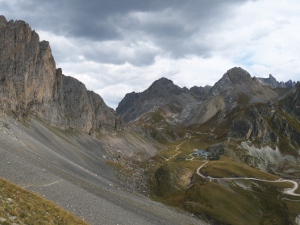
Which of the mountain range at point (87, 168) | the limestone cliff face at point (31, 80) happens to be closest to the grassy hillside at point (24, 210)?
the mountain range at point (87, 168)

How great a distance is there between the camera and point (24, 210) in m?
27.2

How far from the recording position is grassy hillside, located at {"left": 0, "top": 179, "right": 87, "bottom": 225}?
24.6m

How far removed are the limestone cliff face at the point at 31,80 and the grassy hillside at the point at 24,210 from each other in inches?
3646

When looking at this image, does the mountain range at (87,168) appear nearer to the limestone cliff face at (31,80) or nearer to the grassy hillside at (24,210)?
the limestone cliff face at (31,80)

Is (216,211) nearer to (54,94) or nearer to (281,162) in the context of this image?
(54,94)

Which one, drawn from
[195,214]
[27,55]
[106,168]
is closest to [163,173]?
[106,168]

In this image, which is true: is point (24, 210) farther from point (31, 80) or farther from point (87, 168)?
point (31, 80)

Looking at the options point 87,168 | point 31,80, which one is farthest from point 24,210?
point 31,80

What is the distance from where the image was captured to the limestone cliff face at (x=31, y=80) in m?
132

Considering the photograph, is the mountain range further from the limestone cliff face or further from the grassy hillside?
the grassy hillside

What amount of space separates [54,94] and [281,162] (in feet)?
496

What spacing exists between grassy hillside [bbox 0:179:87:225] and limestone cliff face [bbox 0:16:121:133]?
9261 cm

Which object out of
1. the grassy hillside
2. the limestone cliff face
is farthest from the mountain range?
the grassy hillside

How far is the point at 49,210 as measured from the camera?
1219 inches
